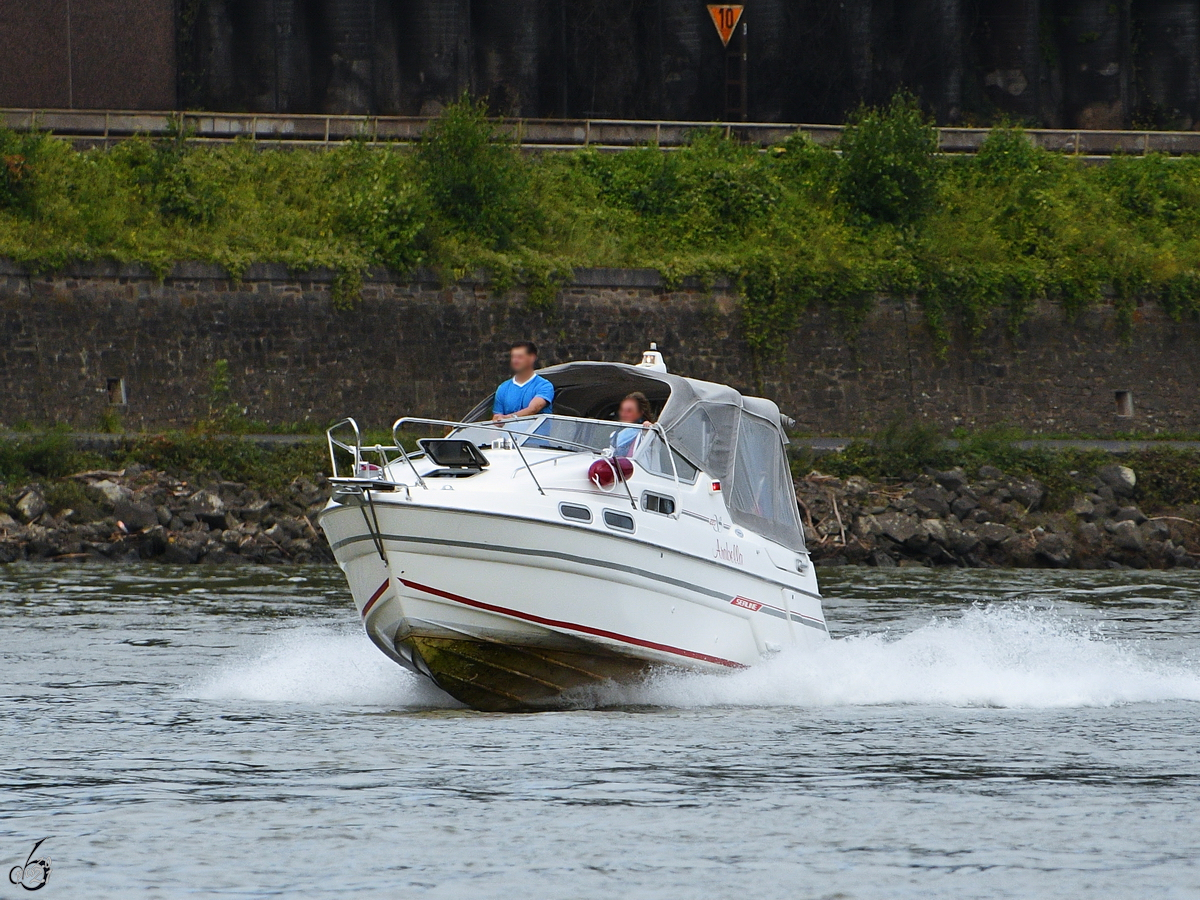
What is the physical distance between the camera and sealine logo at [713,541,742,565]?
474 inches

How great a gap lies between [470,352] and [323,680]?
21390 millimetres

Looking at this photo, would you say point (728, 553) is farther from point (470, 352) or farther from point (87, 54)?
point (87, 54)

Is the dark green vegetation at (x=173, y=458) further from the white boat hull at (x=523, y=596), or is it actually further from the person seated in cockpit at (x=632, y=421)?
the white boat hull at (x=523, y=596)

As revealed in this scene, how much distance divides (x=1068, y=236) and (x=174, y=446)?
756 inches

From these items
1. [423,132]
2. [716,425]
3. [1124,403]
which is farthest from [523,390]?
[1124,403]

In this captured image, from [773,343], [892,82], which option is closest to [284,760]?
[773,343]

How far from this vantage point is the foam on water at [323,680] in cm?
1247

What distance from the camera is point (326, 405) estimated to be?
33.5 m

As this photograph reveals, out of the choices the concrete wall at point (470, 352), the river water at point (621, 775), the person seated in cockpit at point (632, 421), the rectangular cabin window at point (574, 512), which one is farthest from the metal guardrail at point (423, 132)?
the rectangular cabin window at point (574, 512)

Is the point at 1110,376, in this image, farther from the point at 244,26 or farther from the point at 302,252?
the point at 244,26

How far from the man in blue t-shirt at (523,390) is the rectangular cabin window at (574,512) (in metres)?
1.40

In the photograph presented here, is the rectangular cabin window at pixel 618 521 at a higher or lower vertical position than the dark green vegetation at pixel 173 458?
higher

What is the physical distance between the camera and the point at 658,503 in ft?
38.3

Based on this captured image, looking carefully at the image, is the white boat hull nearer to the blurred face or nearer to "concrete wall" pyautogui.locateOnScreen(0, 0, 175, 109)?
the blurred face
